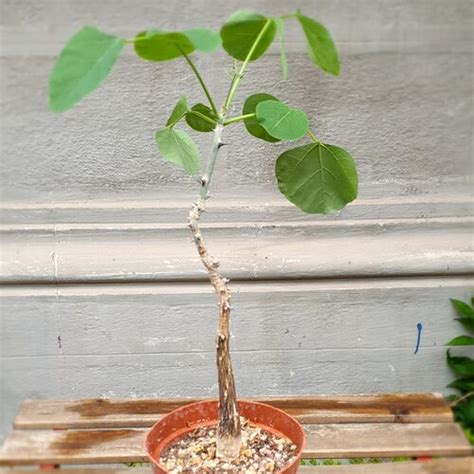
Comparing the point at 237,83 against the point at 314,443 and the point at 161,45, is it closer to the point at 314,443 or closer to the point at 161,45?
the point at 161,45

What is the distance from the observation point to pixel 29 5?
1.99 meters

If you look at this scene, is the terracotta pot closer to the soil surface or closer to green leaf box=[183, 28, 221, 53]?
the soil surface

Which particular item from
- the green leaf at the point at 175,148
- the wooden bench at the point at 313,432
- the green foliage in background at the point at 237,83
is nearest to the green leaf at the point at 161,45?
the green foliage in background at the point at 237,83

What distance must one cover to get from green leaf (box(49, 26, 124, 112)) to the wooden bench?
35.9 inches

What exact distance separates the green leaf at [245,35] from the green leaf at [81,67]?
220 mm

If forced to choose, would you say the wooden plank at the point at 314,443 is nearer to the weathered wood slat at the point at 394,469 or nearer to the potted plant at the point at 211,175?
the weathered wood slat at the point at 394,469

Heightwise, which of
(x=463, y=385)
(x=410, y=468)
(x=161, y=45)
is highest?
(x=161, y=45)

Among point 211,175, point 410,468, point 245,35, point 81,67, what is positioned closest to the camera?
point 81,67

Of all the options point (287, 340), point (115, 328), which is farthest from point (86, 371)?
point (287, 340)

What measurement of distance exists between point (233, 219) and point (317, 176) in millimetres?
826

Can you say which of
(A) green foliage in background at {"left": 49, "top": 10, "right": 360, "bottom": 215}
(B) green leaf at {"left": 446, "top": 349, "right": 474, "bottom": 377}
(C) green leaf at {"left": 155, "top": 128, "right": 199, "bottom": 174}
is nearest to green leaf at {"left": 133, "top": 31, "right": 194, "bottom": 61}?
(A) green foliage in background at {"left": 49, "top": 10, "right": 360, "bottom": 215}

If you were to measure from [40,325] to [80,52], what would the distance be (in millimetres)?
1375

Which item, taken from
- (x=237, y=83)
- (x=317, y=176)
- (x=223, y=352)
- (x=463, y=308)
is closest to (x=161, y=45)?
(x=237, y=83)

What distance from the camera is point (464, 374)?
7.30 feet
